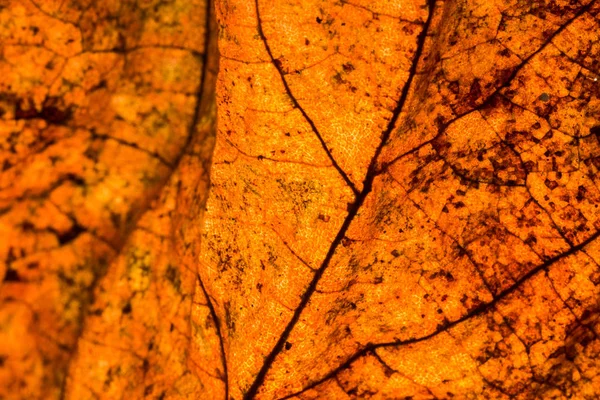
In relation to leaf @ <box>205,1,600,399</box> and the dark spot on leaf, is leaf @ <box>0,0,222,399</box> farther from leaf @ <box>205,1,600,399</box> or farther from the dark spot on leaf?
leaf @ <box>205,1,600,399</box>

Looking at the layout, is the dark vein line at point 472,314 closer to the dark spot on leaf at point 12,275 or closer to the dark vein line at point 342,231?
the dark vein line at point 342,231

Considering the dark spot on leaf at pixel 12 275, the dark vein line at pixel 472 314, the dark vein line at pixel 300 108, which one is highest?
the dark vein line at pixel 300 108

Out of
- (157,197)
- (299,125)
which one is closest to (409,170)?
(299,125)

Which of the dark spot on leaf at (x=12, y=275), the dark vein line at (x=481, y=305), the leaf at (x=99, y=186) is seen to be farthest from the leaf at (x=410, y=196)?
the dark spot on leaf at (x=12, y=275)

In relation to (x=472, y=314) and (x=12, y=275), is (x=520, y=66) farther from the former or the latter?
(x=12, y=275)

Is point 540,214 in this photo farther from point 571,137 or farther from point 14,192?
point 14,192

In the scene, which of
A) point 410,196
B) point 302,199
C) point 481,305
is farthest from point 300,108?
point 481,305

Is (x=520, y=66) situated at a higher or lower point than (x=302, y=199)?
higher
